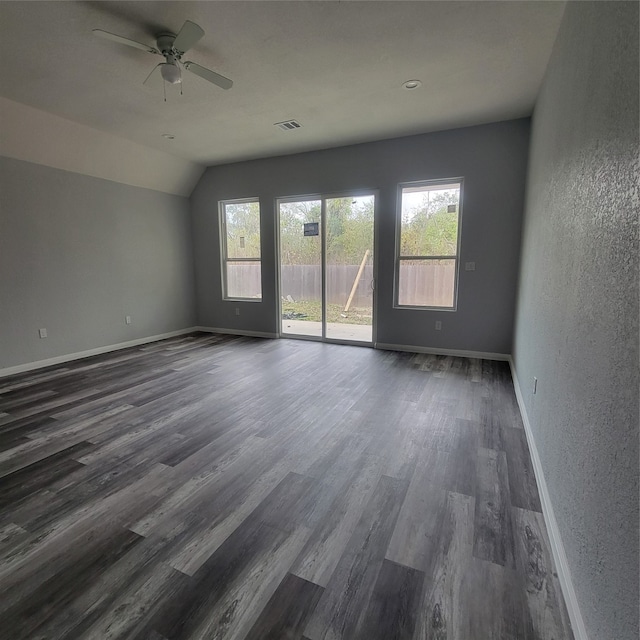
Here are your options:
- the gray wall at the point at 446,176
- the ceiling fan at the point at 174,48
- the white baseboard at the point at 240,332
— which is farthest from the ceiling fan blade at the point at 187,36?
the white baseboard at the point at 240,332

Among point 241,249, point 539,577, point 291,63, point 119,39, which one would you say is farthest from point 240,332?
point 539,577

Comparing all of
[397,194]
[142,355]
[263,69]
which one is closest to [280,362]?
[142,355]

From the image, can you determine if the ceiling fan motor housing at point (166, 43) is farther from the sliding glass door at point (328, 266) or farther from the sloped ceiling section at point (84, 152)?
the sliding glass door at point (328, 266)

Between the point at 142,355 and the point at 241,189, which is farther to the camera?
the point at 241,189

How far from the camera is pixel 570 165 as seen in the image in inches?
70.5

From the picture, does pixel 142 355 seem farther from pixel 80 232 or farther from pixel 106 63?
pixel 106 63

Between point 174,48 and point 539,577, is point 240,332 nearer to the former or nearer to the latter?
point 174,48

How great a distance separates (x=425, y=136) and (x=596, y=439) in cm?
448

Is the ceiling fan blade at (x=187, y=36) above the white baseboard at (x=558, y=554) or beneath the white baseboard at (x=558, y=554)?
above

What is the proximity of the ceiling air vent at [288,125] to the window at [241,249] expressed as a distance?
5.60 feet

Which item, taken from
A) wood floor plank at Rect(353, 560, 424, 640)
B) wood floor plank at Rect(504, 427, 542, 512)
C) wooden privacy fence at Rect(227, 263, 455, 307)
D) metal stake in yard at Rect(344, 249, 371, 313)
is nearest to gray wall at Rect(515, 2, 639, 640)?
wood floor plank at Rect(504, 427, 542, 512)

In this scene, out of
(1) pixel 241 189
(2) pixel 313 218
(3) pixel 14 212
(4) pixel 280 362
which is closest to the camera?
(3) pixel 14 212

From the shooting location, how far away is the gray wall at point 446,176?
4.29 metres

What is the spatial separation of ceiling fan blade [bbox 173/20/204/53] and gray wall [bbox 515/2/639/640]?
2.19 meters
